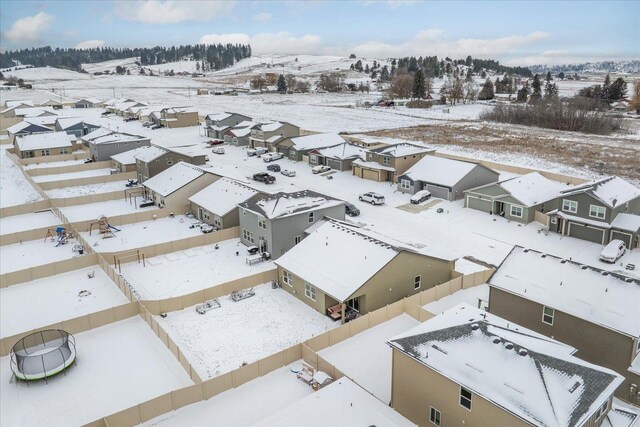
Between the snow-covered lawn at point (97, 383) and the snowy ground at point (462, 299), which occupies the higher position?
the snowy ground at point (462, 299)

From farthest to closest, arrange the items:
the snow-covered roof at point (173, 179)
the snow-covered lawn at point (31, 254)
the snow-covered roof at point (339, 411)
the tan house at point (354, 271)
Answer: the snow-covered roof at point (173, 179)
the snow-covered lawn at point (31, 254)
the tan house at point (354, 271)
the snow-covered roof at point (339, 411)

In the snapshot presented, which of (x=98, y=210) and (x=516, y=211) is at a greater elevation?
(x=516, y=211)

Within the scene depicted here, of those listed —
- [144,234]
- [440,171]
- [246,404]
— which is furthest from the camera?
[440,171]

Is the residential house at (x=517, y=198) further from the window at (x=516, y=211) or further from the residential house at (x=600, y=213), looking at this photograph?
the residential house at (x=600, y=213)

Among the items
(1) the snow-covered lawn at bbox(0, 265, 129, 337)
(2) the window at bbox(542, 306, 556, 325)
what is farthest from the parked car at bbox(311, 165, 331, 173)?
(2) the window at bbox(542, 306, 556, 325)

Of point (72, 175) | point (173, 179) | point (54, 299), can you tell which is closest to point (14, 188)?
point (72, 175)

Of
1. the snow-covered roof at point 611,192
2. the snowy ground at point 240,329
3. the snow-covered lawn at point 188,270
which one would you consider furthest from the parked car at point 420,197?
the snowy ground at point 240,329

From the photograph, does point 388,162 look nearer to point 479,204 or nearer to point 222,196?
point 479,204
